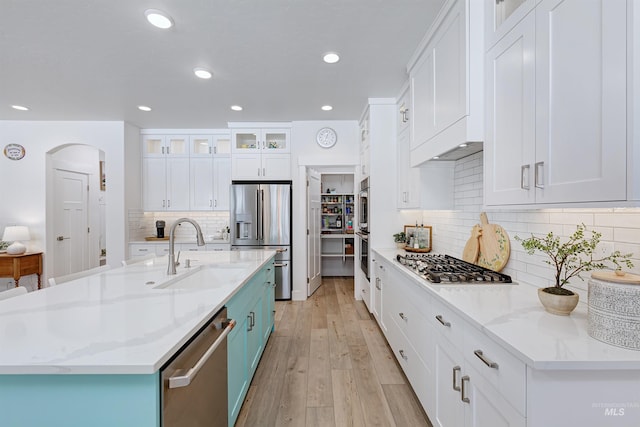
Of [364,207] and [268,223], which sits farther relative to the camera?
[268,223]

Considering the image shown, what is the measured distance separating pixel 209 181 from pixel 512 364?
15.4 ft

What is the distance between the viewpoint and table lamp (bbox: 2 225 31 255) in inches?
149

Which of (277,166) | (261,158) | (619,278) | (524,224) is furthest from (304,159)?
(619,278)

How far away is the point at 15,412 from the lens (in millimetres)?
848

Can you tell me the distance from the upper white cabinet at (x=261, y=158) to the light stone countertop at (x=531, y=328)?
3228 mm

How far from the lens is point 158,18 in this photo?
1.99 metres

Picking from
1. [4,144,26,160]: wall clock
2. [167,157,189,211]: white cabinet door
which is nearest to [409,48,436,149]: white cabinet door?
[167,157,189,211]: white cabinet door

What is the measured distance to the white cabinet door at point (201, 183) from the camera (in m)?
4.77

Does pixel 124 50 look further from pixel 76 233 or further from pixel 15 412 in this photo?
pixel 76 233

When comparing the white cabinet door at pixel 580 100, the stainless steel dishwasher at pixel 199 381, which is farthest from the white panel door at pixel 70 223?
the white cabinet door at pixel 580 100

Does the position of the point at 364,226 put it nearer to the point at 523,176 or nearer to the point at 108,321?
the point at 523,176

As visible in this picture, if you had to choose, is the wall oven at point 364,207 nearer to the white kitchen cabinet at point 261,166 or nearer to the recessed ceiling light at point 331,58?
the white kitchen cabinet at point 261,166

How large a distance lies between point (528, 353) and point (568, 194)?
0.61 meters

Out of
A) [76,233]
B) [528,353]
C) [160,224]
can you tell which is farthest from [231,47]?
[76,233]
